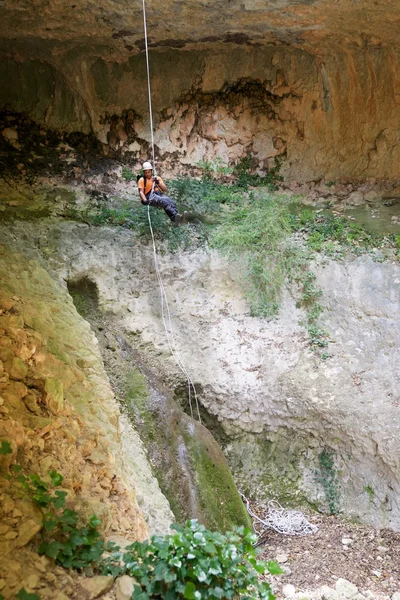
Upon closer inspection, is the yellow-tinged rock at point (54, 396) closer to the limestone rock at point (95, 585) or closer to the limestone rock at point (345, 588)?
the limestone rock at point (95, 585)

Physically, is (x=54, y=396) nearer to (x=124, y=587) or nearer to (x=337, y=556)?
(x=124, y=587)

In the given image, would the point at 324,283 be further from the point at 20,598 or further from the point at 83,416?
the point at 20,598

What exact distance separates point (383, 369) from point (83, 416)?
3.96 metres

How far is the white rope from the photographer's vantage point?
590 cm

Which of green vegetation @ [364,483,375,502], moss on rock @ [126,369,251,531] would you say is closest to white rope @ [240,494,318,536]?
moss on rock @ [126,369,251,531]

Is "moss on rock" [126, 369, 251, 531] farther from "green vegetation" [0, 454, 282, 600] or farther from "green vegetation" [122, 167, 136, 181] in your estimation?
"green vegetation" [122, 167, 136, 181]

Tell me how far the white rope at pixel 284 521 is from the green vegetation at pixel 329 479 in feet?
1.19

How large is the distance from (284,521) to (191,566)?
3.84 metres

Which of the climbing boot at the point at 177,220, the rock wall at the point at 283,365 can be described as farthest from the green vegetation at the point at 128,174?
the rock wall at the point at 283,365

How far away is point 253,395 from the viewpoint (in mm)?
6363

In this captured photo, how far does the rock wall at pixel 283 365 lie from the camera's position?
6070mm

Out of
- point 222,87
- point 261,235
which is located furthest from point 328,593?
point 222,87

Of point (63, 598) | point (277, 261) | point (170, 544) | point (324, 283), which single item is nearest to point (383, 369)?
point (324, 283)

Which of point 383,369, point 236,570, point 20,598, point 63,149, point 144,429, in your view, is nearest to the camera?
point 20,598
